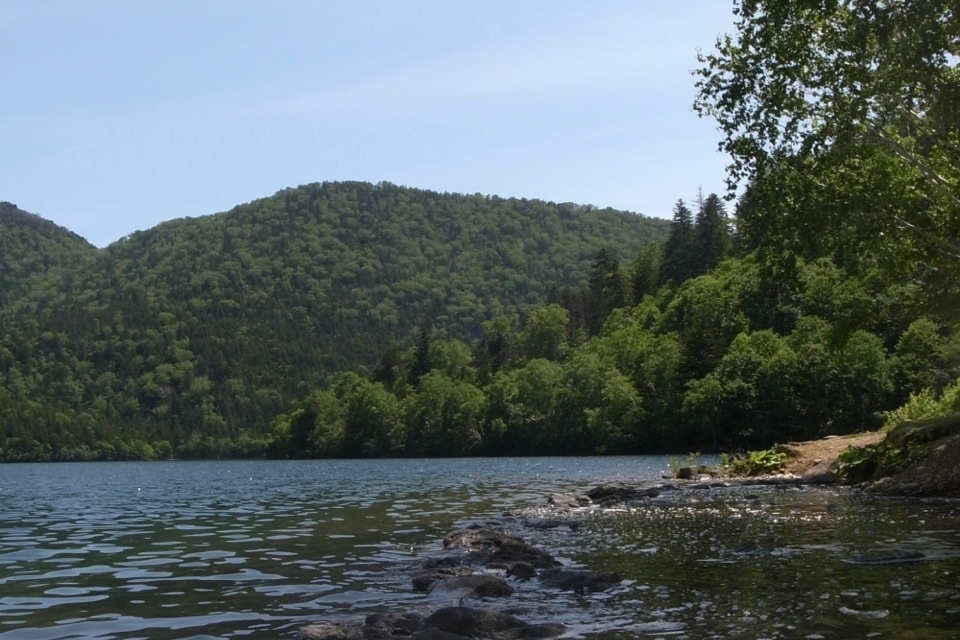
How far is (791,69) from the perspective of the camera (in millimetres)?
28750

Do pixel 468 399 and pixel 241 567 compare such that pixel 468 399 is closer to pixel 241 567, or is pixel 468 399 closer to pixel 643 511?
pixel 643 511

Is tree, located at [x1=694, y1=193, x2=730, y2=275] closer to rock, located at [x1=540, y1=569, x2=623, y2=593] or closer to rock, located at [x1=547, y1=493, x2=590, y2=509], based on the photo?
rock, located at [x1=547, y1=493, x2=590, y2=509]

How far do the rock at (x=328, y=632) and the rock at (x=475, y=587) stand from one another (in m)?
3.46

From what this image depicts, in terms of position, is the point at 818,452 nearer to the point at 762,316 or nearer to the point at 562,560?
the point at 562,560

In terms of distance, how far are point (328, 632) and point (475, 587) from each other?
4.08 metres

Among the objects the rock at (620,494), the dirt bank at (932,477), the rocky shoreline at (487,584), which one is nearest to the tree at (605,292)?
the rock at (620,494)

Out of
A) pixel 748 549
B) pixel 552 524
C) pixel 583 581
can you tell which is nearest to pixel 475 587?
pixel 583 581

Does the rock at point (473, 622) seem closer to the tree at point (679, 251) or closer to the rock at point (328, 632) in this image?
the rock at point (328, 632)

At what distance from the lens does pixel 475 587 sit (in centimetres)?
1603

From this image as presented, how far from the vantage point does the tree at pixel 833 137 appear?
27.2 m

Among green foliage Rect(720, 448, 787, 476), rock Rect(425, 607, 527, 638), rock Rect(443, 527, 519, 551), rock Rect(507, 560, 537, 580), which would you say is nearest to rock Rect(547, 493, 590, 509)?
rock Rect(443, 527, 519, 551)

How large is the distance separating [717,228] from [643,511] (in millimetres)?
121145

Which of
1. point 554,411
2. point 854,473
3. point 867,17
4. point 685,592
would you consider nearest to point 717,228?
point 554,411

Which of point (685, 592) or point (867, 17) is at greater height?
point (867, 17)
